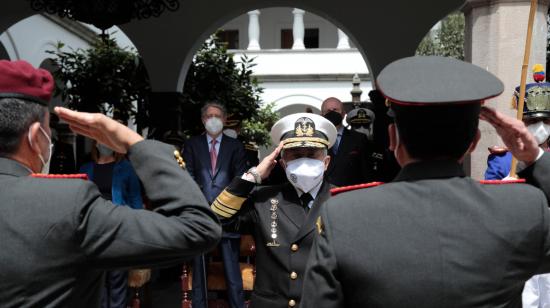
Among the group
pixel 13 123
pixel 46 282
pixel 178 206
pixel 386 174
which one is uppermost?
pixel 13 123

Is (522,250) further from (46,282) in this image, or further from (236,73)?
(236,73)

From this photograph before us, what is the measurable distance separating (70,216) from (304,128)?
2170 millimetres

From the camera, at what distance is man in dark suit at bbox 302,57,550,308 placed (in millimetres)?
1789

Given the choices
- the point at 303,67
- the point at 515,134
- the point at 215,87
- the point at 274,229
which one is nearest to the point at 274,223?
the point at 274,229

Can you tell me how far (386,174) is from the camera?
8.09 m

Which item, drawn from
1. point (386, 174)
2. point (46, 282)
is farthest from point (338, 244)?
point (386, 174)

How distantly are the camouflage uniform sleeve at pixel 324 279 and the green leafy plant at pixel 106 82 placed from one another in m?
13.4

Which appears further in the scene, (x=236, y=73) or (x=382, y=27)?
(x=236, y=73)

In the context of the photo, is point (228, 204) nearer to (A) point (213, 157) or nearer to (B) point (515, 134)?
(B) point (515, 134)

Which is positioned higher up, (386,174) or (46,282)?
(46,282)

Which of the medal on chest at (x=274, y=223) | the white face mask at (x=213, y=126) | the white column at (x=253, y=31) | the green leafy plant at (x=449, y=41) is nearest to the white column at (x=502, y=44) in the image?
the white face mask at (x=213, y=126)

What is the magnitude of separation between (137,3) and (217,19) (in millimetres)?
3748

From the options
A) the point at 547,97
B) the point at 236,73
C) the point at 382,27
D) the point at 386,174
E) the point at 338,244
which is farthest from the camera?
the point at 236,73

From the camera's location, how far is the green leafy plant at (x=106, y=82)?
1509 cm
